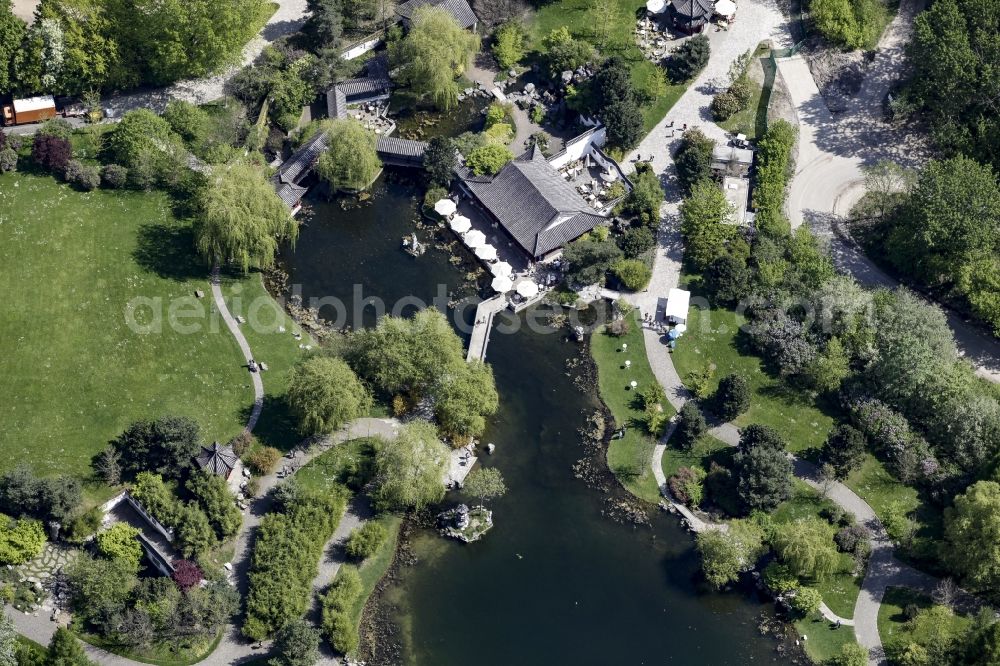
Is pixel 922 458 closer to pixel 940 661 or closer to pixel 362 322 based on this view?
pixel 940 661

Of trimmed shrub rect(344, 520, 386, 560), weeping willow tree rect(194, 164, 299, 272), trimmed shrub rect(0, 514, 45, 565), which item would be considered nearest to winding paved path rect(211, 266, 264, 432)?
weeping willow tree rect(194, 164, 299, 272)

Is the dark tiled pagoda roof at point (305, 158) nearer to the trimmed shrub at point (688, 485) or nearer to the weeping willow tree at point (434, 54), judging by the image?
the weeping willow tree at point (434, 54)

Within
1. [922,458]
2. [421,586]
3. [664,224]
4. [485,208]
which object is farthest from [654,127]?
[421,586]

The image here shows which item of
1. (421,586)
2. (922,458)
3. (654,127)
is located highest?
(654,127)

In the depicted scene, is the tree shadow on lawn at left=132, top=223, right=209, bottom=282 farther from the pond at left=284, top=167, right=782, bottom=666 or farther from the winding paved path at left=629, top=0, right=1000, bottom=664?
the winding paved path at left=629, top=0, right=1000, bottom=664

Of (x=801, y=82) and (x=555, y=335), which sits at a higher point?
(x=801, y=82)

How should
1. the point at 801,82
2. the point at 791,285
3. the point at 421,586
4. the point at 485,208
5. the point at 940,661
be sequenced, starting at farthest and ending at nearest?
1. the point at 801,82
2. the point at 485,208
3. the point at 791,285
4. the point at 421,586
5. the point at 940,661

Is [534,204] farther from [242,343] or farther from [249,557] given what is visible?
[249,557]

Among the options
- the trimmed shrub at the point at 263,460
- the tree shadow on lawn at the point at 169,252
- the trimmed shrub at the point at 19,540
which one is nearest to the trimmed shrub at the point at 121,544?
the trimmed shrub at the point at 19,540
